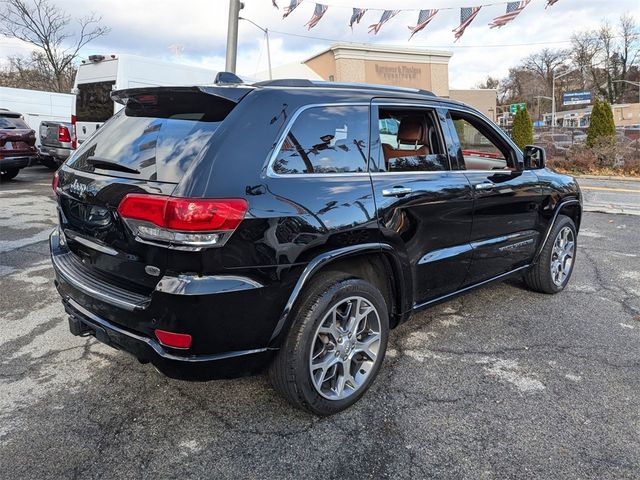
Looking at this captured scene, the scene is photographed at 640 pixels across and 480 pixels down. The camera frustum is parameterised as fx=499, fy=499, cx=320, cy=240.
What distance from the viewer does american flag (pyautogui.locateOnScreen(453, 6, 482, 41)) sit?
585 inches

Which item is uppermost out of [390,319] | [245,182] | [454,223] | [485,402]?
[245,182]

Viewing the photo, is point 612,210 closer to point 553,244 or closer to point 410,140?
point 553,244

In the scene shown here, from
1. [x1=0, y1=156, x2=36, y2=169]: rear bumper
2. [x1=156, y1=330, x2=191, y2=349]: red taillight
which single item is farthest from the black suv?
[x1=0, y1=156, x2=36, y2=169]: rear bumper

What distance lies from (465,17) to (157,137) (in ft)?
48.8

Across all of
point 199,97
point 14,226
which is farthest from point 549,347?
point 14,226

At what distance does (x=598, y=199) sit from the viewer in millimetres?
11414

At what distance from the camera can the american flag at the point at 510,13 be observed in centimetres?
1401

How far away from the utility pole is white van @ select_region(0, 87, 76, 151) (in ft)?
23.7

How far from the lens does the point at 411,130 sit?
11.8ft

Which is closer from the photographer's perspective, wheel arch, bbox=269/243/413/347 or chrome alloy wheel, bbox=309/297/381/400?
wheel arch, bbox=269/243/413/347

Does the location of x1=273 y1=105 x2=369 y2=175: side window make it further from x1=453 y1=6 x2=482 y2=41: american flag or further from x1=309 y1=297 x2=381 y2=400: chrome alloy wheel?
x1=453 y1=6 x2=482 y2=41: american flag

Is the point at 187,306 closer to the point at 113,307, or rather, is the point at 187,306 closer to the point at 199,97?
the point at 113,307

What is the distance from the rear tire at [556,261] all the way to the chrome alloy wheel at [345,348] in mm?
2313

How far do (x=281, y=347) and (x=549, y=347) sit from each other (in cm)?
219
